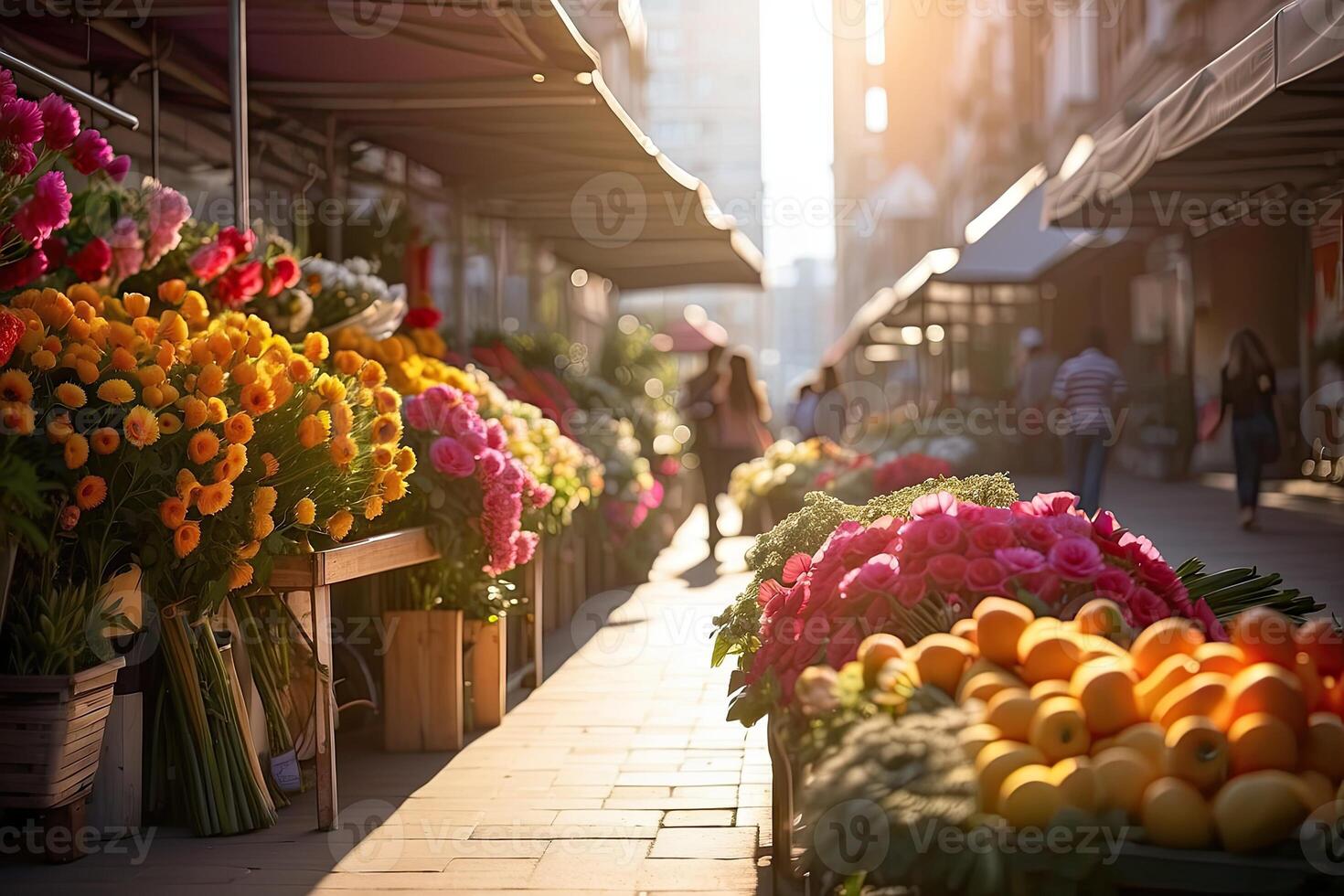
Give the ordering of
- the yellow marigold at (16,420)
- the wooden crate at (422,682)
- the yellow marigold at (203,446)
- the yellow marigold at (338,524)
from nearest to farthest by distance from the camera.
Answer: the yellow marigold at (16,420) → the yellow marigold at (203,446) → the yellow marigold at (338,524) → the wooden crate at (422,682)

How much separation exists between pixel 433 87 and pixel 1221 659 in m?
6.07

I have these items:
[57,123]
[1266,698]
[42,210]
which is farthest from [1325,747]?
[57,123]

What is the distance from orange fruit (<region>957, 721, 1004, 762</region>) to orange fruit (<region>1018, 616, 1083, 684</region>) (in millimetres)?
206

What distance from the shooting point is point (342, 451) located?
4332 mm

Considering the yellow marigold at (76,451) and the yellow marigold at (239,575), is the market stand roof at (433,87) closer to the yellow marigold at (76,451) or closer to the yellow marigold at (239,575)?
the yellow marigold at (239,575)

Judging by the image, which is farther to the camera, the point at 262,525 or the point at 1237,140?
the point at 1237,140

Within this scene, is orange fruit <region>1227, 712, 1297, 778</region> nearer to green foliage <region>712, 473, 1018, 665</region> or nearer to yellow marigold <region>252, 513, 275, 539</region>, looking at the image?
green foliage <region>712, 473, 1018, 665</region>

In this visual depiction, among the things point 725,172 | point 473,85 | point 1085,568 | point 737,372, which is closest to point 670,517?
point 737,372

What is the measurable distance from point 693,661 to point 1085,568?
4632 mm

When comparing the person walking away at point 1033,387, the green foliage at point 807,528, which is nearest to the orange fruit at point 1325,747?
the green foliage at point 807,528

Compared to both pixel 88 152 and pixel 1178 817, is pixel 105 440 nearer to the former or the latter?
pixel 88 152

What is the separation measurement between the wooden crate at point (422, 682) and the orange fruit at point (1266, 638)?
3535 mm

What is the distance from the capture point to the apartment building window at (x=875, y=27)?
7501 centimetres

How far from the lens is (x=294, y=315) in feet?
20.3
